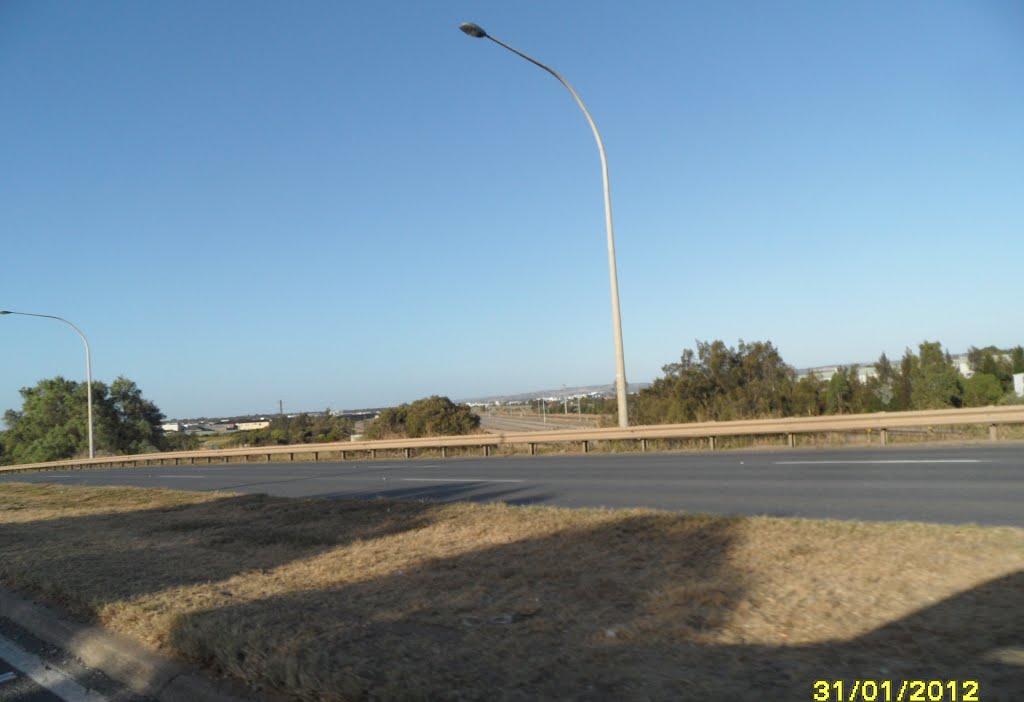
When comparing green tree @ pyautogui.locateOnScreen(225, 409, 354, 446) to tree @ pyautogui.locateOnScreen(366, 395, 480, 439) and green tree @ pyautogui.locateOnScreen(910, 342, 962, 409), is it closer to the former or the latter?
tree @ pyautogui.locateOnScreen(366, 395, 480, 439)

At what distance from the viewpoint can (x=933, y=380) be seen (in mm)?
34875

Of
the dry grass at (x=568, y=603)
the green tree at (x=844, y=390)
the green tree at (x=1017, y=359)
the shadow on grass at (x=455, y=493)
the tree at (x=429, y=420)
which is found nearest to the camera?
the dry grass at (x=568, y=603)

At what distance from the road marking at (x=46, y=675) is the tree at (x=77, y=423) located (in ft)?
213

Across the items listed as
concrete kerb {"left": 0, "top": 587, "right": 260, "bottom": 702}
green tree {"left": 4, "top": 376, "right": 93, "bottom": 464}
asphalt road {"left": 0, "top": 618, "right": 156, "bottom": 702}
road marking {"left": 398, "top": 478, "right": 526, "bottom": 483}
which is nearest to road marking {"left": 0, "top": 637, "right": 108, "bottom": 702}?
asphalt road {"left": 0, "top": 618, "right": 156, "bottom": 702}

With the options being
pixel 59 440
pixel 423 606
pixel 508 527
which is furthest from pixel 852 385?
pixel 59 440

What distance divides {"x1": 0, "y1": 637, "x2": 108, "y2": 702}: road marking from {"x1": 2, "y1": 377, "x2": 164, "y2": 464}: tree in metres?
65.0

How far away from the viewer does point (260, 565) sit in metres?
7.40

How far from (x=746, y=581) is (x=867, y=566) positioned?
93 cm

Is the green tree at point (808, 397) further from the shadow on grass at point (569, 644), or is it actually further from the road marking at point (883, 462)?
the shadow on grass at point (569, 644)

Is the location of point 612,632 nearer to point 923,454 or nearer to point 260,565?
point 260,565

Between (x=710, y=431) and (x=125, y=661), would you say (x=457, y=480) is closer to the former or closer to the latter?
(x=710, y=431)

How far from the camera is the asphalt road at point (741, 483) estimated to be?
857 centimetres

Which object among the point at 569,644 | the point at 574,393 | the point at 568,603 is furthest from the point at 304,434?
the point at 569,644

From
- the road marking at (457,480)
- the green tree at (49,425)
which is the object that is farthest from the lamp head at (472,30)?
the green tree at (49,425)
